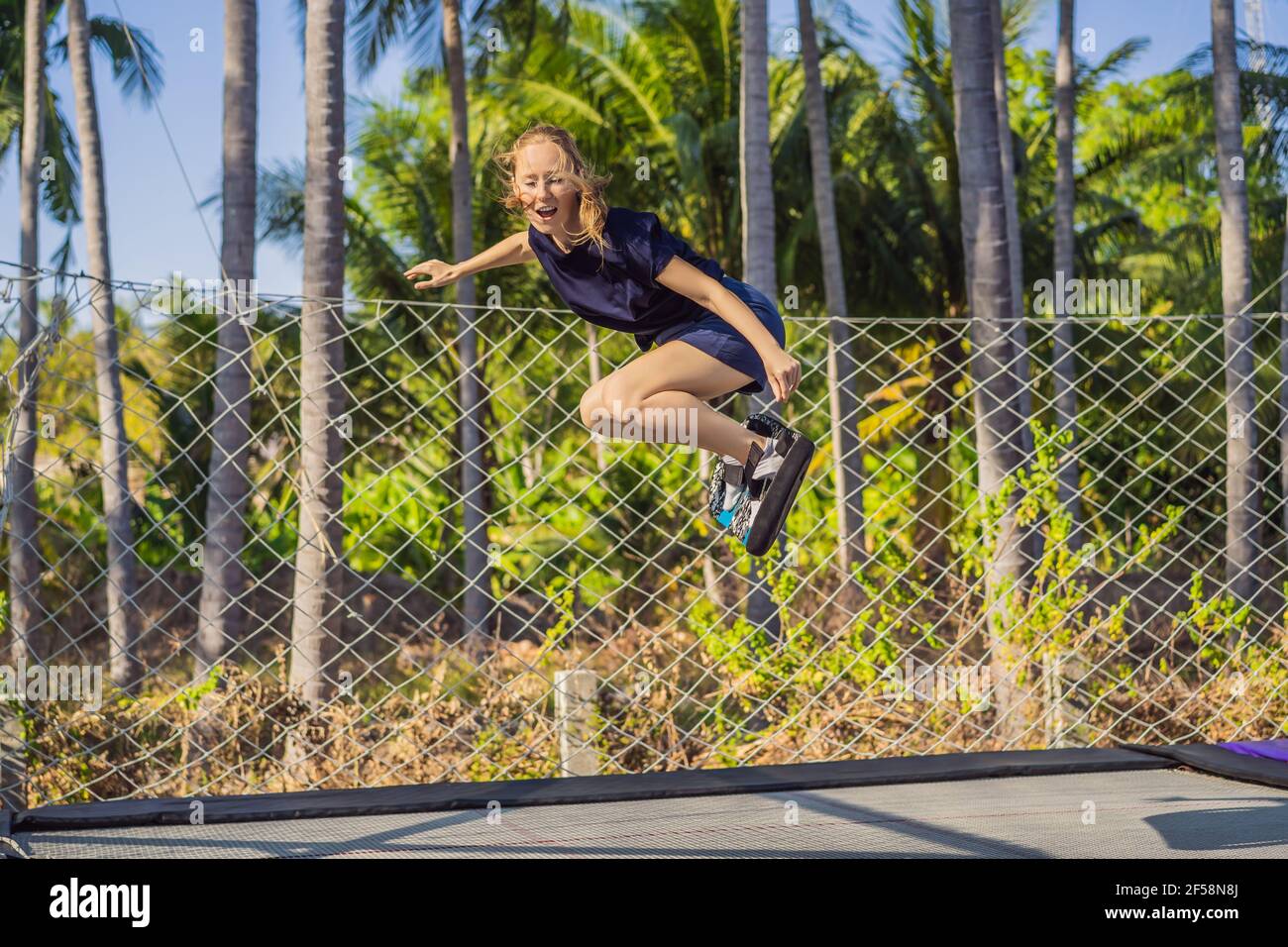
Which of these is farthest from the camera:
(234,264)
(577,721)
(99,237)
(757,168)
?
(99,237)

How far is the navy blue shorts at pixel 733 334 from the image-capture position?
1954mm

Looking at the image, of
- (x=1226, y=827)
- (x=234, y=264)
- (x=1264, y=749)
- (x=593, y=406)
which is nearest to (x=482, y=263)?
(x=593, y=406)

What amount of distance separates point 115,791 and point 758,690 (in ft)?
5.77

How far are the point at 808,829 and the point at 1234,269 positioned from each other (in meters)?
3.49

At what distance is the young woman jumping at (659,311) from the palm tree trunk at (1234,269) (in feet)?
10.00

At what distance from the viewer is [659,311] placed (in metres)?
2.02

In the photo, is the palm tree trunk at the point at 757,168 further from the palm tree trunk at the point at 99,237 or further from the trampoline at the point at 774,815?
the palm tree trunk at the point at 99,237

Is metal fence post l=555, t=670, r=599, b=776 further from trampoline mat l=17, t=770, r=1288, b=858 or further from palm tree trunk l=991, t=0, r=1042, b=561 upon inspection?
palm tree trunk l=991, t=0, r=1042, b=561

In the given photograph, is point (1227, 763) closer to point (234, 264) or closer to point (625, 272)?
point (625, 272)

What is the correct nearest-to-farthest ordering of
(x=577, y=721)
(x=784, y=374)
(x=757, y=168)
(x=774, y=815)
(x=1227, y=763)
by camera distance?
(x=784, y=374)
(x=774, y=815)
(x=1227, y=763)
(x=577, y=721)
(x=757, y=168)

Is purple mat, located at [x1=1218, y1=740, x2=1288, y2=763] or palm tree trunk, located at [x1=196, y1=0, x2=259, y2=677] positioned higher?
palm tree trunk, located at [x1=196, y1=0, x2=259, y2=677]

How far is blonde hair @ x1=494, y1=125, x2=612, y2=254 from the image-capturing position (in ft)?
6.11

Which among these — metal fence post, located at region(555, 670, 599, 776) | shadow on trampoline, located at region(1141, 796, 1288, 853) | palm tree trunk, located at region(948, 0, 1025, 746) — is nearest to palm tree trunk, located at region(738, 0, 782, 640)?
palm tree trunk, located at region(948, 0, 1025, 746)
